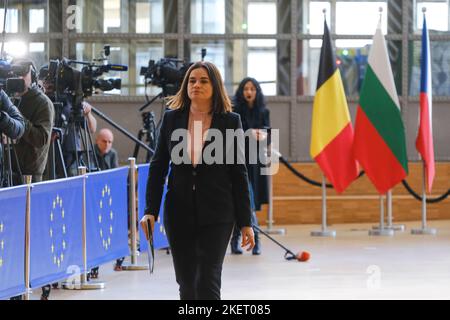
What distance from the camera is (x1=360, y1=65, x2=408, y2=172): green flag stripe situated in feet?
43.0

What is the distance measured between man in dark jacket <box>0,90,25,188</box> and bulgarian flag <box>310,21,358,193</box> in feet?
18.8

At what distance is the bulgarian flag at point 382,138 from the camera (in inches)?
516

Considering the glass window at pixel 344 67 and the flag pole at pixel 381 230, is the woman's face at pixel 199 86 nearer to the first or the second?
the flag pole at pixel 381 230

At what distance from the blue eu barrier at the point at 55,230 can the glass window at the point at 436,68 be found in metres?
6.99

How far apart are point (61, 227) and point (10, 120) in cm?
96

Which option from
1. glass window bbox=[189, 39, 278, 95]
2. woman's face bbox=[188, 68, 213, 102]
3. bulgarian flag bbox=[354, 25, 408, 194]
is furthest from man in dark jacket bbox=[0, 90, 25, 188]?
glass window bbox=[189, 39, 278, 95]

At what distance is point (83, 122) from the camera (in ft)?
33.4

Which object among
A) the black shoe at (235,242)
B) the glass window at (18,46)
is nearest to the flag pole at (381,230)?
the black shoe at (235,242)

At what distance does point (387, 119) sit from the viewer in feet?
43.1

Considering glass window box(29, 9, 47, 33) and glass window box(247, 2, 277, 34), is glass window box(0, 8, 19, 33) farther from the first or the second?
glass window box(247, 2, 277, 34)

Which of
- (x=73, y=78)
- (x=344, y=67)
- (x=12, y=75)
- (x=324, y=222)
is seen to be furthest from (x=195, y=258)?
(x=344, y=67)

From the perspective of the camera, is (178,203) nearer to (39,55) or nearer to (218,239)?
(218,239)
